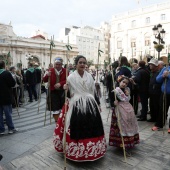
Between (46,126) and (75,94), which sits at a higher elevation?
(75,94)

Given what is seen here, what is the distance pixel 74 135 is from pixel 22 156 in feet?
3.78

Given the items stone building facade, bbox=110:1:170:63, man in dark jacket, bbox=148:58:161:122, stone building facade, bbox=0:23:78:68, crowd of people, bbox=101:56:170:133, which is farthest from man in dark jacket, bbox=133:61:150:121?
stone building facade, bbox=110:1:170:63

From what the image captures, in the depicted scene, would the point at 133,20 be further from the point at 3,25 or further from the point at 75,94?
the point at 75,94

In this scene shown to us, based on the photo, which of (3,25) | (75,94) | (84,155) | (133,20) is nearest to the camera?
(84,155)

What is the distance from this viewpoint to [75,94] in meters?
3.35

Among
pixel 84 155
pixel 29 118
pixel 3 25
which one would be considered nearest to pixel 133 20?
pixel 3 25

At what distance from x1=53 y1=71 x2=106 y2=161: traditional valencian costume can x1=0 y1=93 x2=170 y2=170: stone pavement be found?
0.19m

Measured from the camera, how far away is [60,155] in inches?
140

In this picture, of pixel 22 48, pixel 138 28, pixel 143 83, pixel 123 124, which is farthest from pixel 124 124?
pixel 138 28

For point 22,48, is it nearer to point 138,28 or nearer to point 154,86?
point 138,28

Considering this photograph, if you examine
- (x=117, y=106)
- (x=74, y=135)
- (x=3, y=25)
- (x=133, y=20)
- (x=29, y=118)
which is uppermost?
(x=133, y=20)

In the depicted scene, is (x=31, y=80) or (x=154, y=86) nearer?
(x=154, y=86)

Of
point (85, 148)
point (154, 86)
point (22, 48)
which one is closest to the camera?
point (85, 148)

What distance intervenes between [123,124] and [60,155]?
1.23 m
